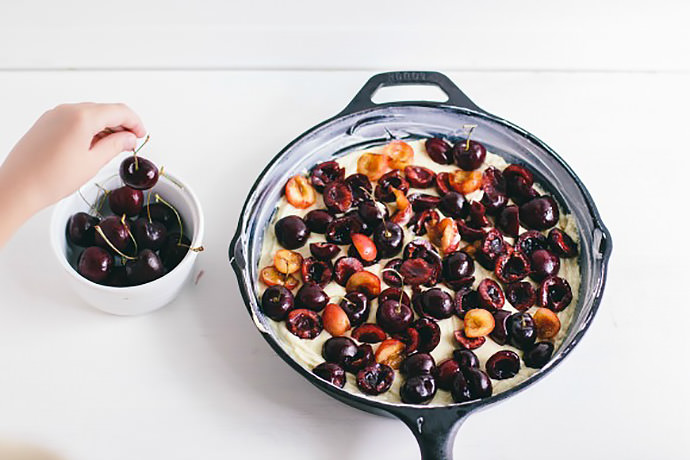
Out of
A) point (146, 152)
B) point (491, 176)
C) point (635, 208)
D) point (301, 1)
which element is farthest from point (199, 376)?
point (635, 208)

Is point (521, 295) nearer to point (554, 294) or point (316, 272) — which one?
point (554, 294)

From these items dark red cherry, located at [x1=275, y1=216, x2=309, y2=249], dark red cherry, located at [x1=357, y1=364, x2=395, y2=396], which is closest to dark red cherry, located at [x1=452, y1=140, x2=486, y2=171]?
dark red cherry, located at [x1=275, y1=216, x2=309, y2=249]

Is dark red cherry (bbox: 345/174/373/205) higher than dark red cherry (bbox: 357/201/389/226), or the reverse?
dark red cherry (bbox: 345/174/373/205)

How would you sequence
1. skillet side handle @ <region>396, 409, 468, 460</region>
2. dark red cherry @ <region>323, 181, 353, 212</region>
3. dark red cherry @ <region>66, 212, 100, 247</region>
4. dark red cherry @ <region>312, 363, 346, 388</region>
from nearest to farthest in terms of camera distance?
skillet side handle @ <region>396, 409, 468, 460</region>, dark red cherry @ <region>312, 363, 346, 388</region>, dark red cherry @ <region>66, 212, 100, 247</region>, dark red cherry @ <region>323, 181, 353, 212</region>

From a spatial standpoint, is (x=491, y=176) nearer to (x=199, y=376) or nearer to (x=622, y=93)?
(x=622, y=93)

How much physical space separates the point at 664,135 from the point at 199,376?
1.03 meters

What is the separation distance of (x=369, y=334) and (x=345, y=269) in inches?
4.7

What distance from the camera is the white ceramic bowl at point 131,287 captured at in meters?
1.14

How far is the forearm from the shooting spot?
1001 mm

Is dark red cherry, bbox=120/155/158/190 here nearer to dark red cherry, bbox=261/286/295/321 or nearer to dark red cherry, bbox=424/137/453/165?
dark red cherry, bbox=261/286/295/321

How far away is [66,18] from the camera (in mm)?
1479

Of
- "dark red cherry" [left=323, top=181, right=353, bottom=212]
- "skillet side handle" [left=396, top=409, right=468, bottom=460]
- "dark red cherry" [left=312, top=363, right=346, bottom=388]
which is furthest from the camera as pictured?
"dark red cherry" [left=323, top=181, right=353, bottom=212]

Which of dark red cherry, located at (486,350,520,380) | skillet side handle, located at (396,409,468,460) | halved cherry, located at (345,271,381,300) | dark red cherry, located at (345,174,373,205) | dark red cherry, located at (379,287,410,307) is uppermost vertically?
dark red cherry, located at (345,174,373,205)

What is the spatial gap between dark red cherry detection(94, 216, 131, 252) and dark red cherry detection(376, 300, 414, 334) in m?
0.42
